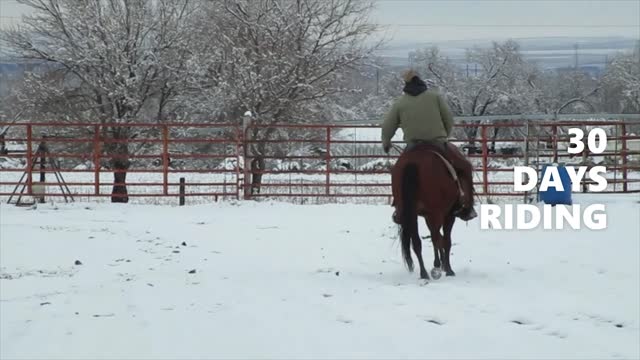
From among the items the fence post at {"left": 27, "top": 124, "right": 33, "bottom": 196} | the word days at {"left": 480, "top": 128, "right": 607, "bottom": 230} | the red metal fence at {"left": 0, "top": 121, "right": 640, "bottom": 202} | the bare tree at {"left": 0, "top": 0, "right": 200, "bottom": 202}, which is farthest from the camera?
the bare tree at {"left": 0, "top": 0, "right": 200, "bottom": 202}

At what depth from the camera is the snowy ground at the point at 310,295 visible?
518 cm

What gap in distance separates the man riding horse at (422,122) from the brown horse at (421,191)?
0.08 meters

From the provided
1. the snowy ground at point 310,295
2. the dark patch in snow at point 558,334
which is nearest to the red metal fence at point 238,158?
the snowy ground at point 310,295

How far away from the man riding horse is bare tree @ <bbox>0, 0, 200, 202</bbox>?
663 inches

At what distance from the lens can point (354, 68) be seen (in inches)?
1036

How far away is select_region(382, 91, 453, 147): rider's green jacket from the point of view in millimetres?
7504

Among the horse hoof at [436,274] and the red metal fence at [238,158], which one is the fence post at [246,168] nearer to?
the red metal fence at [238,158]

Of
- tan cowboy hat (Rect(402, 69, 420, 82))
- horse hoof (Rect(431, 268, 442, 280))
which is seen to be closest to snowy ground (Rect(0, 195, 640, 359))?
horse hoof (Rect(431, 268, 442, 280))

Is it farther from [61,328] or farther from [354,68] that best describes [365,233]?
[354,68]

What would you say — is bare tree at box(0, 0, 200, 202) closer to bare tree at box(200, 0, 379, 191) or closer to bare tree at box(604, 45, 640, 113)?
bare tree at box(200, 0, 379, 191)

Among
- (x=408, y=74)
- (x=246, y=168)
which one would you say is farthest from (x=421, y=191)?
(x=246, y=168)

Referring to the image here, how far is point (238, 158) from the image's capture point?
16.9 meters

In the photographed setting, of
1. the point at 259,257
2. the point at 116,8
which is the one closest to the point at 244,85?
the point at 116,8

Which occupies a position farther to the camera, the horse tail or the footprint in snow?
the horse tail
